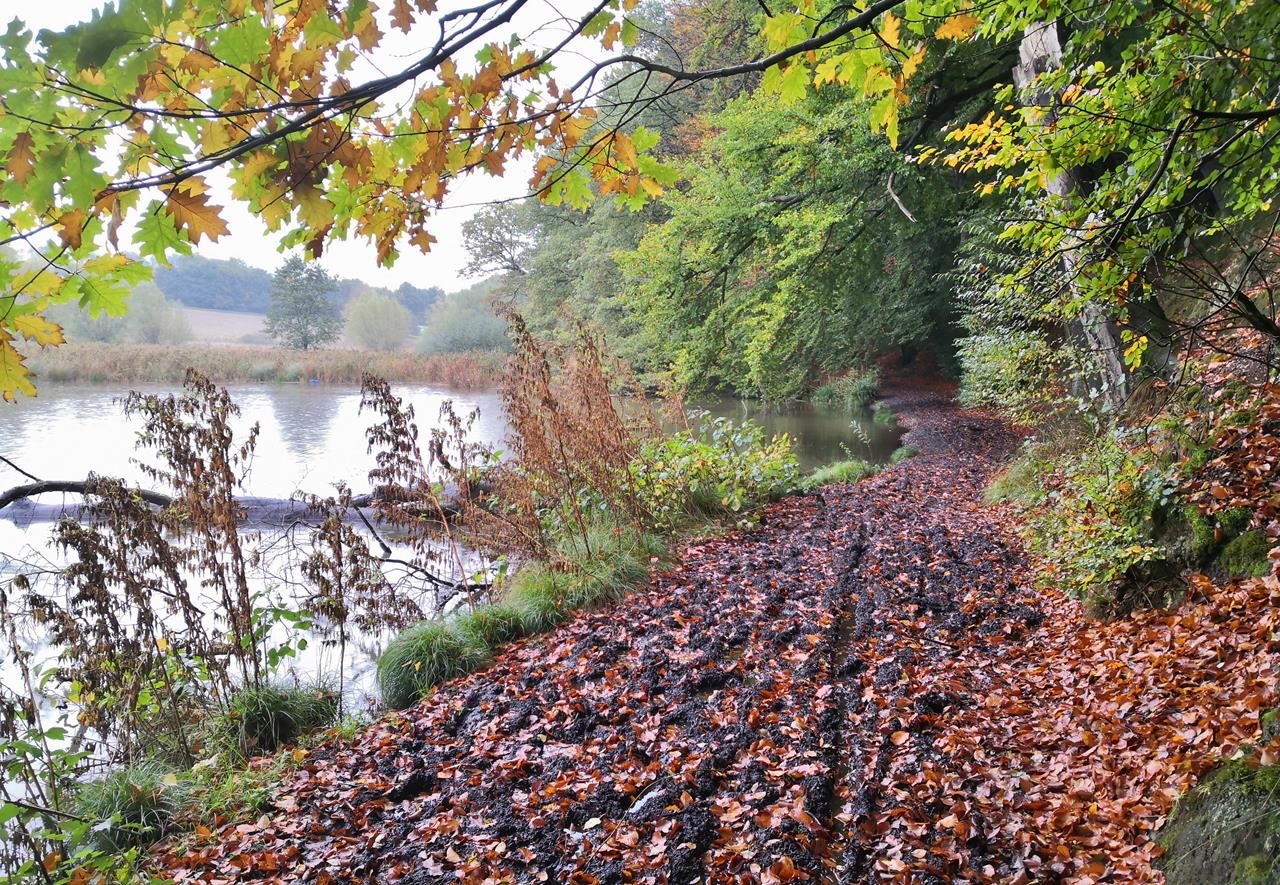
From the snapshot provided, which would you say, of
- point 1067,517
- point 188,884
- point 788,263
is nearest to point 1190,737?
point 1067,517

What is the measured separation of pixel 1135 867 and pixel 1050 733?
33.2 inches

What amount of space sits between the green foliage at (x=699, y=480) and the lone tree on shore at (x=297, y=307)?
31.1 metres

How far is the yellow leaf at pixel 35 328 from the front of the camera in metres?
1.49

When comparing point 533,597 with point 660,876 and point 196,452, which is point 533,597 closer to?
point 196,452

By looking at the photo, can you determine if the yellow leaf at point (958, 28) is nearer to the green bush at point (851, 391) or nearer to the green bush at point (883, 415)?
the green bush at point (883, 415)

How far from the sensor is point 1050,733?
265 cm

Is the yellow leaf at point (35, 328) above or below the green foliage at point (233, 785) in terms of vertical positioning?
above

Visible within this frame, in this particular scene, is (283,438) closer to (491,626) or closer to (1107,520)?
(491,626)

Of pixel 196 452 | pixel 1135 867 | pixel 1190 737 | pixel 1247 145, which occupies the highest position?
pixel 1247 145

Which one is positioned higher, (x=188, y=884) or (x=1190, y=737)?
(x=1190, y=737)

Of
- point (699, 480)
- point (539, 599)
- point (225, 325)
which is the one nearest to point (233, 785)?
point (539, 599)

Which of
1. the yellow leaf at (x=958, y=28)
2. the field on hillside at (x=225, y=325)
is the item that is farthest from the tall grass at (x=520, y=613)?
the field on hillside at (x=225, y=325)

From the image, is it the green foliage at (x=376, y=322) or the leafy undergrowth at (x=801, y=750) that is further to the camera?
the green foliage at (x=376, y=322)

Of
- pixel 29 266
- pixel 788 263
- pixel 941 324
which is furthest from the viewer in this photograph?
pixel 941 324
